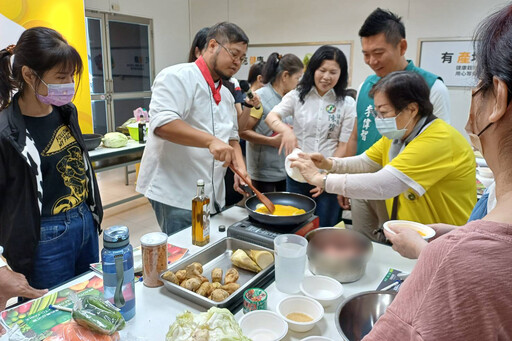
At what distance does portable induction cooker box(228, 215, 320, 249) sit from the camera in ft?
4.98

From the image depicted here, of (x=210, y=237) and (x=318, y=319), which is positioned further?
(x=210, y=237)

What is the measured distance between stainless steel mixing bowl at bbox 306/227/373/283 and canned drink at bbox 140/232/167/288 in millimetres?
538

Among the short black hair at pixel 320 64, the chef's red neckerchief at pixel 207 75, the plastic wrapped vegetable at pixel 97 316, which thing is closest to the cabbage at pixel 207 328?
the plastic wrapped vegetable at pixel 97 316

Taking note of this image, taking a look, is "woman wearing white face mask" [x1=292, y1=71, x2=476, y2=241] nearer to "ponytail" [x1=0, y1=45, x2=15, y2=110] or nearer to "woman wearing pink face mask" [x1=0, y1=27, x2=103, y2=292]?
"woman wearing pink face mask" [x1=0, y1=27, x2=103, y2=292]

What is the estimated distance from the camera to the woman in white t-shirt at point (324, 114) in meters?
2.66

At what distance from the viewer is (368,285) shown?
136 cm

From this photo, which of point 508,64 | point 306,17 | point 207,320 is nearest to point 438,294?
point 508,64

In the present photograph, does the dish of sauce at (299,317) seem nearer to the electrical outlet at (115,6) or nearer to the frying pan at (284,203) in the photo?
the frying pan at (284,203)

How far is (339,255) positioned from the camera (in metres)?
1.37

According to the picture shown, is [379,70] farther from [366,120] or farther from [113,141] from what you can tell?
[113,141]

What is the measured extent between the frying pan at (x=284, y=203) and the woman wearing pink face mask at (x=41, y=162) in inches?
30.8

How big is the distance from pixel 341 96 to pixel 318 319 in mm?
1936

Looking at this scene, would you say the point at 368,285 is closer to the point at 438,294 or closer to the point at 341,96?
the point at 438,294

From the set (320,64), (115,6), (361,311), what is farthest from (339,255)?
(115,6)
